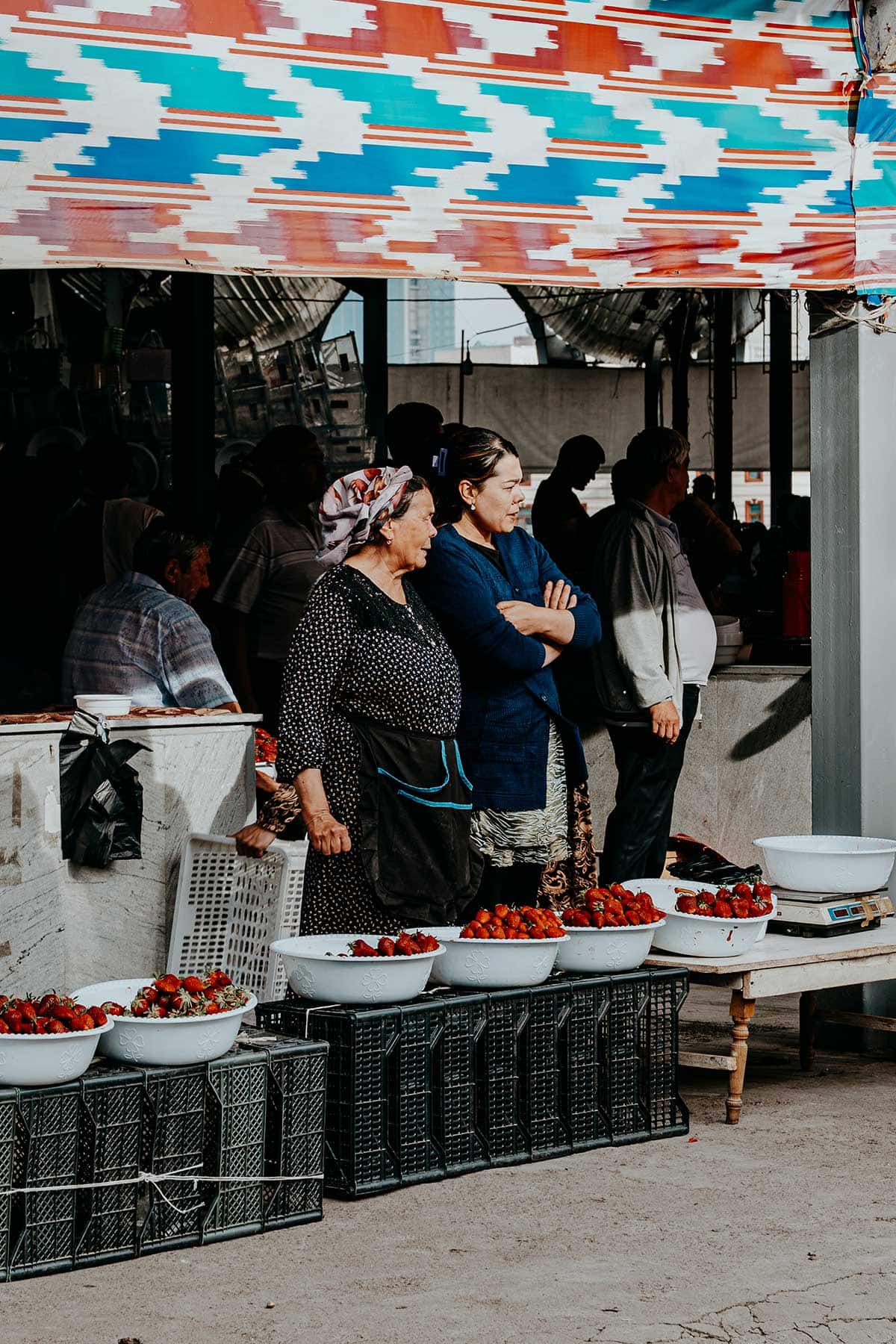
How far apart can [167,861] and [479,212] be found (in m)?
2.27

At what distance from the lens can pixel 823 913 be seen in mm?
5547

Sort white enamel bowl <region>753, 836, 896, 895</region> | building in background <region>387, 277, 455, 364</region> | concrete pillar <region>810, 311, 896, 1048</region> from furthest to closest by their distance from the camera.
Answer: building in background <region>387, 277, 455, 364</region>, concrete pillar <region>810, 311, 896, 1048</region>, white enamel bowl <region>753, 836, 896, 895</region>

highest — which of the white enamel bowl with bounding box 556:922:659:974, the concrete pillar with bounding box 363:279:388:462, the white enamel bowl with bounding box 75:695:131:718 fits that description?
the concrete pillar with bounding box 363:279:388:462

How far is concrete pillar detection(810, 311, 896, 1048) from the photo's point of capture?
625 centimetres

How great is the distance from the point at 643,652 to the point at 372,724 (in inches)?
83.7

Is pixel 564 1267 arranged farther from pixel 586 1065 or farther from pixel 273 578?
pixel 273 578

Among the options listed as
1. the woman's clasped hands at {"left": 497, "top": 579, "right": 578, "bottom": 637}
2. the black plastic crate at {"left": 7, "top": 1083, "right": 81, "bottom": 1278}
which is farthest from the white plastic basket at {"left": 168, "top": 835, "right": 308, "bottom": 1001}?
the black plastic crate at {"left": 7, "top": 1083, "right": 81, "bottom": 1278}

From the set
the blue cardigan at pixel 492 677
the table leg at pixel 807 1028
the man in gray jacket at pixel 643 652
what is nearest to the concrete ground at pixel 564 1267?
the table leg at pixel 807 1028

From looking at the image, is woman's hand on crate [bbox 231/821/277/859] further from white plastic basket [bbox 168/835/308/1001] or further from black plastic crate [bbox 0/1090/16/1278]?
black plastic crate [bbox 0/1090/16/1278]

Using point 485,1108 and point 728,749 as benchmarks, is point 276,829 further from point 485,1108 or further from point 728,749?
point 728,749

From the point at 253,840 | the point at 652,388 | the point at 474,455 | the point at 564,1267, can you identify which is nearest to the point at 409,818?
the point at 253,840

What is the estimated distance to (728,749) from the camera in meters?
9.30

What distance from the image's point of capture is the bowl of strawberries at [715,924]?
5.18 m

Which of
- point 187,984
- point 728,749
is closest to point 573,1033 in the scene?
point 187,984
